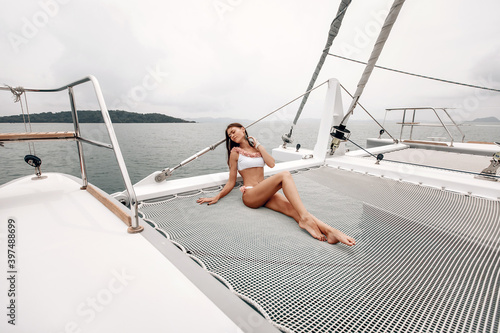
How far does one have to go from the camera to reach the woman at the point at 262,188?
1.63 metres

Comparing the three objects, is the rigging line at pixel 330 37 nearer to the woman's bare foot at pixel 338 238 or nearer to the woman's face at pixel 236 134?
the woman's face at pixel 236 134

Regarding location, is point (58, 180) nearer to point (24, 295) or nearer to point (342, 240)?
point (24, 295)

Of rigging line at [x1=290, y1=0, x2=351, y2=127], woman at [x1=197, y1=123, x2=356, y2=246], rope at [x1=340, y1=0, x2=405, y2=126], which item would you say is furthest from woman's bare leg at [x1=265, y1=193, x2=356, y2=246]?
rigging line at [x1=290, y1=0, x2=351, y2=127]

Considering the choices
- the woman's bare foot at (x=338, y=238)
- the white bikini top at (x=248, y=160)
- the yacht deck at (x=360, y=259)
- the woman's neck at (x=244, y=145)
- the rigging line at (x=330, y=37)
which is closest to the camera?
the yacht deck at (x=360, y=259)

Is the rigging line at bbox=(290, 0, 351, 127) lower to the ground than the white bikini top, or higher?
higher

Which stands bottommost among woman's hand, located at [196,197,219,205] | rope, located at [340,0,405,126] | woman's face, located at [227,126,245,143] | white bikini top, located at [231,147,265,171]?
woman's hand, located at [196,197,219,205]

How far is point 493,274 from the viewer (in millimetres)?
1166

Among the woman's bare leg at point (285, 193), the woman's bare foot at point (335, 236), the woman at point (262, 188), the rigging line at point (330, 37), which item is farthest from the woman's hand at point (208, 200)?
the rigging line at point (330, 37)

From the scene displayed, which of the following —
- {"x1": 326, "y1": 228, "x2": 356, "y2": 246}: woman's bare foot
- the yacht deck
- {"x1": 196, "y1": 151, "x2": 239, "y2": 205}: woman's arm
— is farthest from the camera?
{"x1": 196, "y1": 151, "x2": 239, "y2": 205}: woman's arm

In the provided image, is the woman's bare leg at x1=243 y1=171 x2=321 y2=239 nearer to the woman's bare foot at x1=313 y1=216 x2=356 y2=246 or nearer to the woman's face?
the woman's bare foot at x1=313 y1=216 x2=356 y2=246

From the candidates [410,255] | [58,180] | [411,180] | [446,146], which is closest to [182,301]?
[410,255]

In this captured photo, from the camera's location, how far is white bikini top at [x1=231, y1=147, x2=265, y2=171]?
248cm

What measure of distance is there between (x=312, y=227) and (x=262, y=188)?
0.58 metres

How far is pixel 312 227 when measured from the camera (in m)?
1.67
